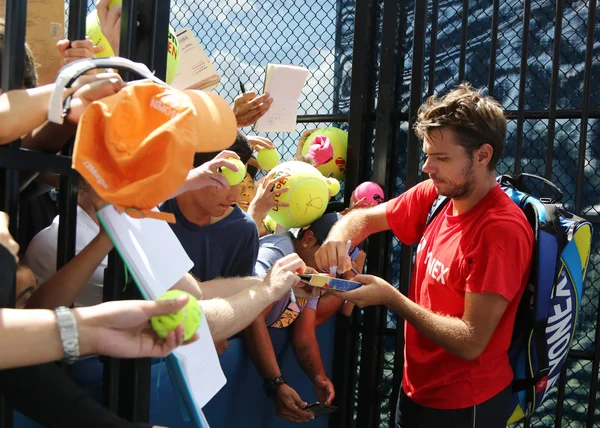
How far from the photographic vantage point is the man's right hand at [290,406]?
293 centimetres

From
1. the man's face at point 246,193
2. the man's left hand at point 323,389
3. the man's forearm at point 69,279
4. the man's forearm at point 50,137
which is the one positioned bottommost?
the man's left hand at point 323,389

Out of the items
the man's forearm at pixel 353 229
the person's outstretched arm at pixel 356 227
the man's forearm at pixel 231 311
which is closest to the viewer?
the man's forearm at pixel 231 311

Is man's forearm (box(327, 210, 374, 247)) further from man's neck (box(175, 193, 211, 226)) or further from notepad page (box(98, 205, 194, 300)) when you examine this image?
notepad page (box(98, 205, 194, 300))

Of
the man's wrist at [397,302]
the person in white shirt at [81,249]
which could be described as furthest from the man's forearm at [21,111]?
the man's wrist at [397,302]

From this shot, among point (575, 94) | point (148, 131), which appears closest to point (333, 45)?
point (575, 94)

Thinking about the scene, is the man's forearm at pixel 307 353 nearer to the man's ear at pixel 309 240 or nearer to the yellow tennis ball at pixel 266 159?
the man's ear at pixel 309 240

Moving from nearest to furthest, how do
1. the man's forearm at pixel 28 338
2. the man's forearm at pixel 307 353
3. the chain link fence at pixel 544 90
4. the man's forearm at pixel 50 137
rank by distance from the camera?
the man's forearm at pixel 28 338
the man's forearm at pixel 50 137
the man's forearm at pixel 307 353
the chain link fence at pixel 544 90

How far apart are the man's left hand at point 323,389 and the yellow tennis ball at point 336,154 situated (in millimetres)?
1355

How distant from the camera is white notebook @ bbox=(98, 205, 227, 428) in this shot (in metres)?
1.30

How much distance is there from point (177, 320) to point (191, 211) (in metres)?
1.62

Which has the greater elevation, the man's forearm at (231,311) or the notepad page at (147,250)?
the notepad page at (147,250)

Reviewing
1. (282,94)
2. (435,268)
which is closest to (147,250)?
(435,268)

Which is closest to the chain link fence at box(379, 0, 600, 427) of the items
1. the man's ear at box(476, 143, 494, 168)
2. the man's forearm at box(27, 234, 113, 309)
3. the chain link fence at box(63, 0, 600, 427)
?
the chain link fence at box(63, 0, 600, 427)

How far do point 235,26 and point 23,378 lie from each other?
4268 millimetres
